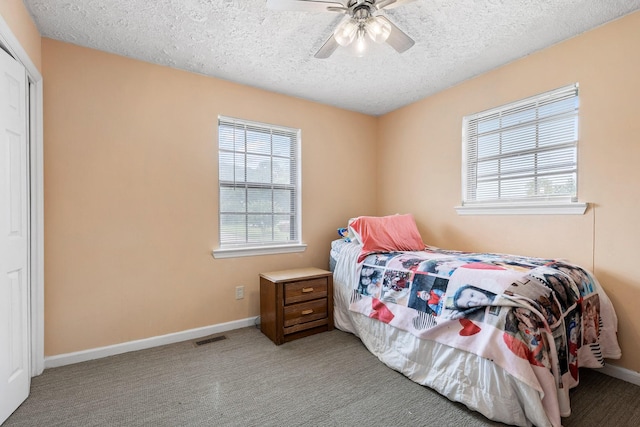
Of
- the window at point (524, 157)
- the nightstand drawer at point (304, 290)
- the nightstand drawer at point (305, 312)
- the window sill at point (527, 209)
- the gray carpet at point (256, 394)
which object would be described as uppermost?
the window at point (524, 157)

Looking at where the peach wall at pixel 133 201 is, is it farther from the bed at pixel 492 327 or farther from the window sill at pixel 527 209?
the window sill at pixel 527 209

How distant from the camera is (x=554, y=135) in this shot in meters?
2.35

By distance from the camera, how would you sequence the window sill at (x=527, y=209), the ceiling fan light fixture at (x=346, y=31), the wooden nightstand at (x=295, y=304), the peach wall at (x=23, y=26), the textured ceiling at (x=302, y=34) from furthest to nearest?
the wooden nightstand at (x=295, y=304), the window sill at (x=527, y=209), the textured ceiling at (x=302, y=34), the ceiling fan light fixture at (x=346, y=31), the peach wall at (x=23, y=26)

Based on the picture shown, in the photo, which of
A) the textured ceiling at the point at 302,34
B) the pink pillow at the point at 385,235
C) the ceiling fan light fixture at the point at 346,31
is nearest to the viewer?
the ceiling fan light fixture at the point at 346,31

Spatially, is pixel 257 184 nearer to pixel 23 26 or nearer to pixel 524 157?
pixel 23 26

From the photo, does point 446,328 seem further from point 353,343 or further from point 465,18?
point 465,18

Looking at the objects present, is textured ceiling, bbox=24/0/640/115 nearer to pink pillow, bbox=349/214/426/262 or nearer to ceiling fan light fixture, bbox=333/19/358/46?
ceiling fan light fixture, bbox=333/19/358/46

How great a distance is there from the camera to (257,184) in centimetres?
311

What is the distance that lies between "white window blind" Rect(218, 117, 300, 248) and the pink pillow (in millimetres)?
830

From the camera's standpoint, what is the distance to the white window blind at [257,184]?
293cm

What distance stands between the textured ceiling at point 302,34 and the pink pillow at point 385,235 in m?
1.42

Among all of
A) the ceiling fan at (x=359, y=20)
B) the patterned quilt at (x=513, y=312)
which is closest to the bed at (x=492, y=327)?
the patterned quilt at (x=513, y=312)

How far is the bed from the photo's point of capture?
4.88ft

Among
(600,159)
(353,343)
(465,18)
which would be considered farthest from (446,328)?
(465,18)
